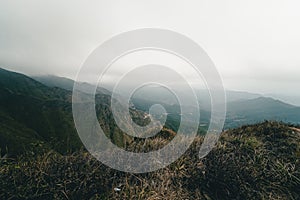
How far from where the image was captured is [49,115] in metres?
127

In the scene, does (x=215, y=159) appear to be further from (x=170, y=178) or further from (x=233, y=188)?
(x=170, y=178)

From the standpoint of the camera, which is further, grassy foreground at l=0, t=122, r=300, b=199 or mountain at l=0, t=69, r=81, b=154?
mountain at l=0, t=69, r=81, b=154

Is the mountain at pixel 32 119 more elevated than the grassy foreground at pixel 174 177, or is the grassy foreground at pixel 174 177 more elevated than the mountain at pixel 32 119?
the grassy foreground at pixel 174 177

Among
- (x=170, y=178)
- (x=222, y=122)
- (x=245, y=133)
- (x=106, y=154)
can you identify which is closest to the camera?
(x=170, y=178)

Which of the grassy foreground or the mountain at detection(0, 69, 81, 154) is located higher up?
the grassy foreground

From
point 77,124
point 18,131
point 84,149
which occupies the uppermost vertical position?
point 77,124

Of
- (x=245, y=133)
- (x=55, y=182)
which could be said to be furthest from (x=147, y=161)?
(x=245, y=133)

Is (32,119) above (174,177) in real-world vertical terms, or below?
below

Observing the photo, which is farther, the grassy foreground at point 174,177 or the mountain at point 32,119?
the mountain at point 32,119

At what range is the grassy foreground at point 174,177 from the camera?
4582 millimetres

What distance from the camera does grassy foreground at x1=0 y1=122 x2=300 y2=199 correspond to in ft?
15.0

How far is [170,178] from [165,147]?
90 cm

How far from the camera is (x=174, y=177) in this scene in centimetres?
522

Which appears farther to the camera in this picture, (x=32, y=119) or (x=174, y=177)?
(x=32, y=119)
